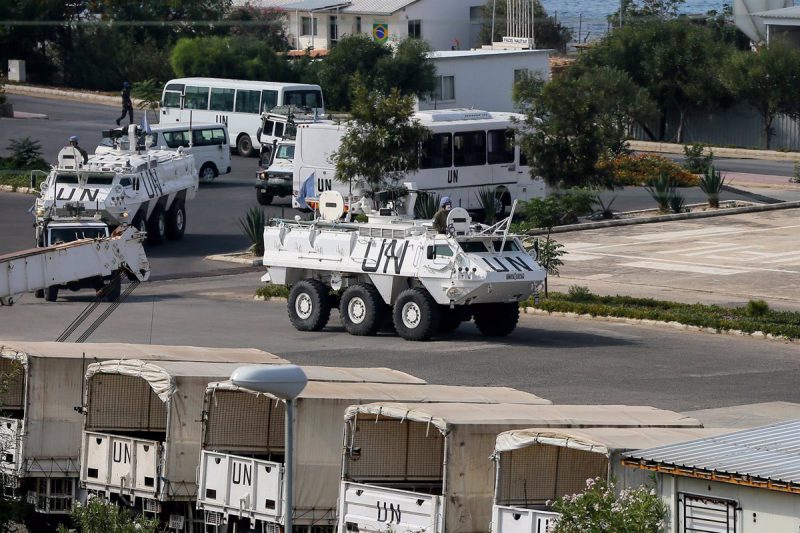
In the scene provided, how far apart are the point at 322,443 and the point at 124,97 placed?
4415 centimetres

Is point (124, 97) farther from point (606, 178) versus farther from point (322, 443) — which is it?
point (322, 443)

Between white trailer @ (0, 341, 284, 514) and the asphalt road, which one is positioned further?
the asphalt road

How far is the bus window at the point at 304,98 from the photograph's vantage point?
180 feet

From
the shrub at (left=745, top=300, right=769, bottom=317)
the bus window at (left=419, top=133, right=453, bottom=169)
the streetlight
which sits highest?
the bus window at (left=419, top=133, right=453, bottom=169)

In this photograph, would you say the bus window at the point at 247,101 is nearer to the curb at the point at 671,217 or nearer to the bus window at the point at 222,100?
the bus window at the point at 222,100

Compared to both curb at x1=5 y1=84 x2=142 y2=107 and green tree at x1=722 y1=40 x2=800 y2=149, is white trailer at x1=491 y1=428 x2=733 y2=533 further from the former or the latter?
curb at x1=5 y1=84 x2=142 y2=107

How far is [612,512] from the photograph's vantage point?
11.4 metres

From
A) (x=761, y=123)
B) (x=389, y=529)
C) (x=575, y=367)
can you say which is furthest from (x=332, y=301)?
(x=761, y=123)

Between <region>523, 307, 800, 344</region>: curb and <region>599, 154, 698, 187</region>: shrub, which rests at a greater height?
<region>599, 154, 698, 187</region>: shrub

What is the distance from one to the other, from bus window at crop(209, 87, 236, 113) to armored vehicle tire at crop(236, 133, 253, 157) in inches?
40.4

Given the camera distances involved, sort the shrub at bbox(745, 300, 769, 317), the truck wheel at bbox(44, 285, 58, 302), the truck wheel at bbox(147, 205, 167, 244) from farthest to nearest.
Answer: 1. the truck wheel at bbox(147, 205, 167, 244)
2. the truck wheel at bbox(44, 285, 58, 302)
3. the shrub at bbox(745, 300, 769, 317)

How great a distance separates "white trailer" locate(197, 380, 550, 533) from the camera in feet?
48.2

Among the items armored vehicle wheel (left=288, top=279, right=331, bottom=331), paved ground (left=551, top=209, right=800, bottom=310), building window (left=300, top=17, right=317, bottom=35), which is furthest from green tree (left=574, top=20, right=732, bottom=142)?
armored vehicle wheel (left=288, top=279, right=331, bottom=331)

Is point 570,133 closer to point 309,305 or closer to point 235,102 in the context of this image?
point 309,305
